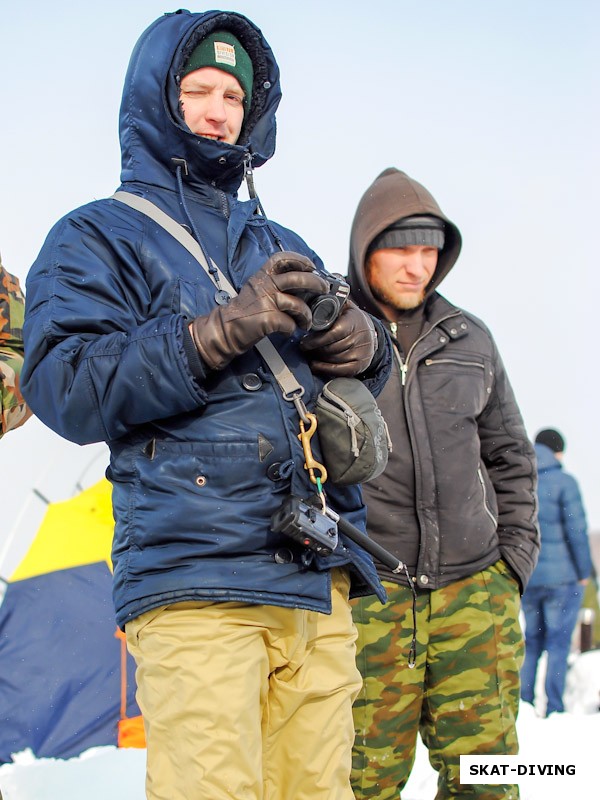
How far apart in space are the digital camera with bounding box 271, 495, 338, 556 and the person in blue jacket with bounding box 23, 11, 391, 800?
5 cm

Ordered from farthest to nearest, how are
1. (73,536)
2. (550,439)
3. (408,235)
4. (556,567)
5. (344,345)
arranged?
(550,439) < (556,567) < (73,536) < (408,235) < (344,345)

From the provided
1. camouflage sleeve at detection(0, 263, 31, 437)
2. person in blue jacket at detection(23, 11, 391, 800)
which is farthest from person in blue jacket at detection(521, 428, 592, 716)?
person in blue jacket at detection(23, 11, 391, 800)

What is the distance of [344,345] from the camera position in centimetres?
245

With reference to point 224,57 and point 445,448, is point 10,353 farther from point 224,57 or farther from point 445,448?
point 445,448

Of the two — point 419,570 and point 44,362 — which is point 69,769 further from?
point 44,362

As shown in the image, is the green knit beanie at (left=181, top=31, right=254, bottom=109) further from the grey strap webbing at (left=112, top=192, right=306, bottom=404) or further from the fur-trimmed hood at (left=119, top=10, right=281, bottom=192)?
the grey strap webbing at (left=112, top=192, right=306, bottom=404)

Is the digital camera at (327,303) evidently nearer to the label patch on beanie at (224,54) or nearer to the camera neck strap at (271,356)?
the camera neck strap at (271,356)

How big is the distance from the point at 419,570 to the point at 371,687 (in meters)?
0.44

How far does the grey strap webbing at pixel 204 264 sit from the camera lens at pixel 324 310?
115 millimetres

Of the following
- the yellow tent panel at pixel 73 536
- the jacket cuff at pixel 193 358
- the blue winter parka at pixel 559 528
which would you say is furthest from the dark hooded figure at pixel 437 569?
the blue winter parka at pixel 559 528

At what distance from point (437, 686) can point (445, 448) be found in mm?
859

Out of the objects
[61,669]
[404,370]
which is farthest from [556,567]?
[404,370]

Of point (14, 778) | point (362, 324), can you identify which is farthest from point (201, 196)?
point (14, 778)

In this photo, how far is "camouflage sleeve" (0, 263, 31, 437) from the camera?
124 inches
